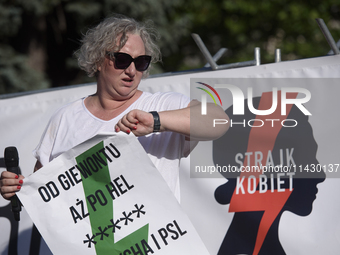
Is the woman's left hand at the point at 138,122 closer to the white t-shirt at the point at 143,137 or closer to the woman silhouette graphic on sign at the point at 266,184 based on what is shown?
the white t-shirt at the point at 143,137

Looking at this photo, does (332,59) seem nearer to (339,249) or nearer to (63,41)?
(339,249)

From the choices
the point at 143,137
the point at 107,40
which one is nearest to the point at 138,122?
the point at 143,137

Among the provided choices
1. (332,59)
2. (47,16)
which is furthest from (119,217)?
(47,16)

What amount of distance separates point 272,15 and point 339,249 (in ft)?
25.6

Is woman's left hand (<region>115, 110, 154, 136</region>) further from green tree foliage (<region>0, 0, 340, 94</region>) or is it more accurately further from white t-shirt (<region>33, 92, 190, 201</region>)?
green tree foliage (<region>0, 0, 340, 94</region>)

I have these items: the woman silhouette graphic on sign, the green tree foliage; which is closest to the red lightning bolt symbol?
the woman silhouette graphic on sign

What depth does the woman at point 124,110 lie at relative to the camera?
1.65 meters

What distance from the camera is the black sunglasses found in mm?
1835

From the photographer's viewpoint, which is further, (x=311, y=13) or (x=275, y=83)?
(x=311, y=13)

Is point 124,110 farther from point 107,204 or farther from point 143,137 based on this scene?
point 107,204

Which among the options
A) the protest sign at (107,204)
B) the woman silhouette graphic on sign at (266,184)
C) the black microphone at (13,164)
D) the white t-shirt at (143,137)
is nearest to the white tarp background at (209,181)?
the woman silhouette graphic on sign at (266,184)

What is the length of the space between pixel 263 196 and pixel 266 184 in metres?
0.08

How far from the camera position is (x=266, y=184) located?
2.61m

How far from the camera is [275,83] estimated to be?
2666mm
